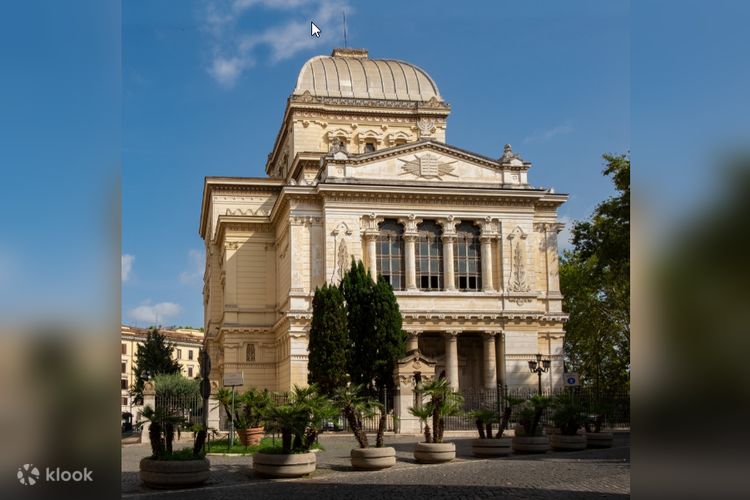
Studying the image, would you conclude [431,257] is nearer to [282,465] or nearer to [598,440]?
[598,440]

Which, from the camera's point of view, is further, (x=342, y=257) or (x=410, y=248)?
(x=410, y=248)

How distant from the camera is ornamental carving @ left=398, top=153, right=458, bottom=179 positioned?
42.4 metres

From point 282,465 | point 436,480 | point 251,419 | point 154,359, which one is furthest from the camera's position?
point 154,359

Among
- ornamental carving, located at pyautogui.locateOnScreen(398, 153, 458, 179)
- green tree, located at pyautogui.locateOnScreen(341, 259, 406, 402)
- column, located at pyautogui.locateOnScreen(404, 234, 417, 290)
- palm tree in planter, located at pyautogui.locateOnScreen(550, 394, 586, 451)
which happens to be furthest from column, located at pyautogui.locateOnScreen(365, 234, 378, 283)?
palm tree in planter, located at pyautogui.locateOnScreen(550, 394, 586, 451)

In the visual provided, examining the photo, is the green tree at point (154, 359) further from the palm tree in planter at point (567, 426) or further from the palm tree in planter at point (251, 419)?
the palm tree in planter at point (567, 426)

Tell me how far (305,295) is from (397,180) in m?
7.55

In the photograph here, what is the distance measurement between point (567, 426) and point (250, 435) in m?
9.26

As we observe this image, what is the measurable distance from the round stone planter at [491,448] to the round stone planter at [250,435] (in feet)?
24.4

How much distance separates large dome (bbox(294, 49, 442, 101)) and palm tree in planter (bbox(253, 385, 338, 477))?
38.7 m

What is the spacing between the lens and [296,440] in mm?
16078
